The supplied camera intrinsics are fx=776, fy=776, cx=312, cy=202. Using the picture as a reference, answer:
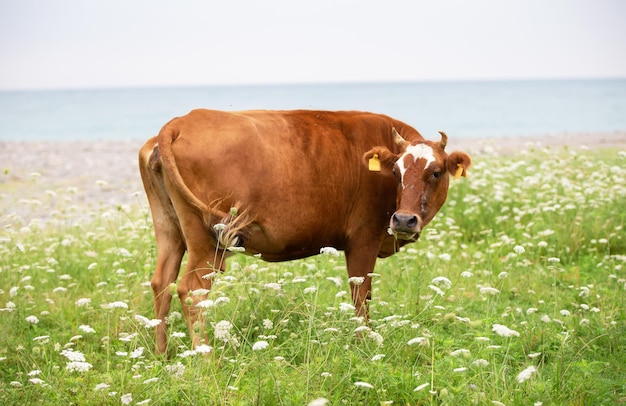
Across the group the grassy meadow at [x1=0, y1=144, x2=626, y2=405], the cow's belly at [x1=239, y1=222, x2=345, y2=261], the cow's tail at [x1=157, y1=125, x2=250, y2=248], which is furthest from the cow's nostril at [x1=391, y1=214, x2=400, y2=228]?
the cow's tail at [x1=157, y1=125, x2=250, y2=248]

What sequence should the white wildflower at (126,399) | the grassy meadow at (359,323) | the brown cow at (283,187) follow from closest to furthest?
the white wildflower at (126,399)
the grassy meadow at (359,323)
the brown cow at (283,187)

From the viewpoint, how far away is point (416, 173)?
6.68m

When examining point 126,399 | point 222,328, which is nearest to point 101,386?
point 126,399

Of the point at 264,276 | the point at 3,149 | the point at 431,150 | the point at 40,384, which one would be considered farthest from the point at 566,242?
the point at 3,149

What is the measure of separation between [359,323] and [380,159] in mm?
2254

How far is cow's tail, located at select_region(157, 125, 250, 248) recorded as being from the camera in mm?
6078

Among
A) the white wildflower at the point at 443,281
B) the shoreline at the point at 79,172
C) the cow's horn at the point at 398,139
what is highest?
the cow's horn at the point at 398,139

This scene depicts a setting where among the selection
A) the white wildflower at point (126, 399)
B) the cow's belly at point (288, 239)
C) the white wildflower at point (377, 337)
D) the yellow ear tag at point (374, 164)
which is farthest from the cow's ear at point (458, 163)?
the white wildflower at point (126, 399)

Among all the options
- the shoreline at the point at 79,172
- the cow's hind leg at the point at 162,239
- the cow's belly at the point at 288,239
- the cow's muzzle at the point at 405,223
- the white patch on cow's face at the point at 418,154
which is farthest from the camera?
the shoreline at the point at 79,172

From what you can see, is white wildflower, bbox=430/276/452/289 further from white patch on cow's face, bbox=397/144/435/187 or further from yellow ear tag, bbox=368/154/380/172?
yellow ear tag, bbox=368/154/380/172

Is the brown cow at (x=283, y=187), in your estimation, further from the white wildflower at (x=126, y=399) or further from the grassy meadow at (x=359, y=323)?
the white wildflower at (x=126, y=399)

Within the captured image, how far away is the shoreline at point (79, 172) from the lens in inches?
569

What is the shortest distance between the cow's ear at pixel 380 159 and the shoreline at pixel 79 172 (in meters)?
4.43

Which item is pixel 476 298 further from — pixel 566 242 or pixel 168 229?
pixel 168 229
